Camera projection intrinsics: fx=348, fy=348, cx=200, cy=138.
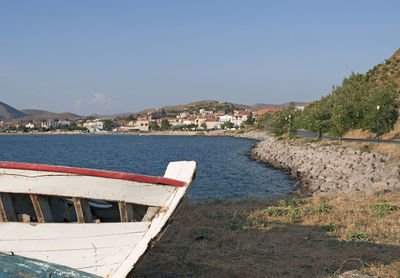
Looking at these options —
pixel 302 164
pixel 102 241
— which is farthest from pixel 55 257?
pixel 302 164

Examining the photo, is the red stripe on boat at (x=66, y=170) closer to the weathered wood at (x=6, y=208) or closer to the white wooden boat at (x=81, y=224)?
the white wooden boat at (x=81, y=224)

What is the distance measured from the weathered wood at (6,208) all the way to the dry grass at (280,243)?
2785 mm

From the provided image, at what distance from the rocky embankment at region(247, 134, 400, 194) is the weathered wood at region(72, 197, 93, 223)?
13.9 metres

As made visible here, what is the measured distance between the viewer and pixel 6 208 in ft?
18.0

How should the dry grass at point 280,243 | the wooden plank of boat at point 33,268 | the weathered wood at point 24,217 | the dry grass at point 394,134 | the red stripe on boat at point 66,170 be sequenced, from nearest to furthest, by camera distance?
the red stripe on boat at point 66,170 → the wooden plank of boat at point 33,268 → the weathered wood at point 24,217 → the dry grass at point 280,243 → the dry grass at point 394,134

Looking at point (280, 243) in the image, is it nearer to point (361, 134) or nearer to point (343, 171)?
point (343, 171)

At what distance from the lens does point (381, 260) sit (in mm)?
7414

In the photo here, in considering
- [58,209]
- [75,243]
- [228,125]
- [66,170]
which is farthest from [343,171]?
[228,125]

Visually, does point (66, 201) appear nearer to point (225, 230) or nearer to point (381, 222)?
point (225, 230)

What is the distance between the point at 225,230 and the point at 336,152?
2337 cm

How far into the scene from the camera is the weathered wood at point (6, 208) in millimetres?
5430

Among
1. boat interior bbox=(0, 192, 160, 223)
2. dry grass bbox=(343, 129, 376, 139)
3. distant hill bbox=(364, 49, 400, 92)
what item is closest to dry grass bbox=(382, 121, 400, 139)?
dry grass bbox=(343, 129, 376, 139)

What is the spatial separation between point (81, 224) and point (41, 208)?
677 mm

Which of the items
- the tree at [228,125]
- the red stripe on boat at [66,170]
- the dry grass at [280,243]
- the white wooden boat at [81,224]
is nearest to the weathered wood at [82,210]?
the white wooden boat at [81,224]
